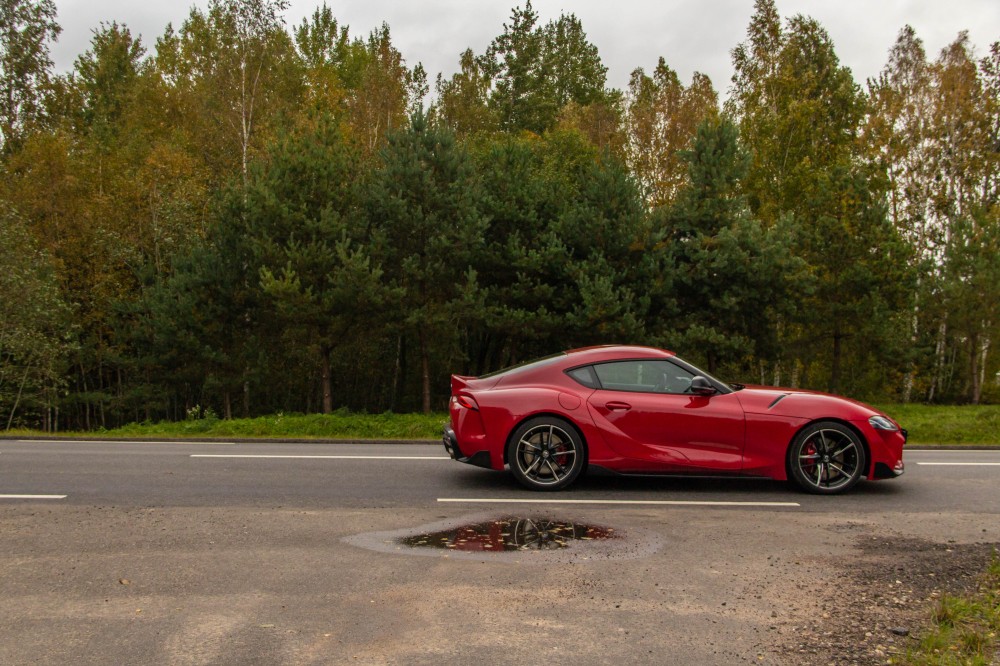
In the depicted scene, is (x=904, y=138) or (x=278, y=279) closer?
(x=278, y=279)

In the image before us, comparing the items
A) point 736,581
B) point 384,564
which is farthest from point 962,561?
point 384,564

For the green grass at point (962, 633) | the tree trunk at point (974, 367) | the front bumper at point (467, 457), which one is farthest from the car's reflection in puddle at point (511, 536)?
the tree trunk at point (974, 367)

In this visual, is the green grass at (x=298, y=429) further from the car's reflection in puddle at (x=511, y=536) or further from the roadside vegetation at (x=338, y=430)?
the car's reflection in puddle at (x=511, y=536)

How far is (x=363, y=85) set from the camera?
147ft

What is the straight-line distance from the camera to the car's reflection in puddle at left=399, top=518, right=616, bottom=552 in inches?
263

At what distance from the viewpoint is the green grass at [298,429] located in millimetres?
15383

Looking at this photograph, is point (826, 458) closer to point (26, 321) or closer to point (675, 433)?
point (675, 433)

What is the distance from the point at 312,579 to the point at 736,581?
2790 mm

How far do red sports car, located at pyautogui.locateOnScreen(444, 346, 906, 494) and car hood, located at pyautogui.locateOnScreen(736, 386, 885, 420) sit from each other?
0.01m

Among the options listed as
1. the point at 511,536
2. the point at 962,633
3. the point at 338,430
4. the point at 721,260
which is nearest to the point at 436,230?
the point at 721,260

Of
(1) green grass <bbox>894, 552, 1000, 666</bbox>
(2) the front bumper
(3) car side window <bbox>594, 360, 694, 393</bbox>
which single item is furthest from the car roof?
(1) green grass <bbox>894, 552, 1000, 666</bbox>

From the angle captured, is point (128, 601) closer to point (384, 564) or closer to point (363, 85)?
point (384, 564)

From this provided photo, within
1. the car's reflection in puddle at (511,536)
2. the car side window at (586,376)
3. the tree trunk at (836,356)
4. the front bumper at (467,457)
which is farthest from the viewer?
the tree trunk at (836,356)

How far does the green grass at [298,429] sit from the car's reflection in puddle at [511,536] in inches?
301
